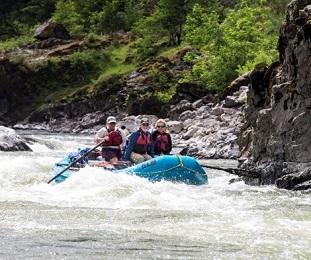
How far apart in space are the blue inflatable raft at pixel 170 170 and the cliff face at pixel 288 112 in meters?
1.53

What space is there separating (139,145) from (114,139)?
69cm

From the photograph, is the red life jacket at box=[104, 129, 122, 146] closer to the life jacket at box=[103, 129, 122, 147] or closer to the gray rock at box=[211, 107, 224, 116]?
the life jacket at box=[103, 129, 122, 147]

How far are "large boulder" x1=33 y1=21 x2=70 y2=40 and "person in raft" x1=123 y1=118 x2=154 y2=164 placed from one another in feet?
139

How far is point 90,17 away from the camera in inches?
2491

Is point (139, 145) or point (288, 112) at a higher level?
point (288, 112)

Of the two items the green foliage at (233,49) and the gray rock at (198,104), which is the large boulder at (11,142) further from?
→ the green foliage at (233,49)

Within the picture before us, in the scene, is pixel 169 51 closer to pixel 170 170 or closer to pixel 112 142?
pixel 112 142

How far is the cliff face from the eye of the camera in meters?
14.0

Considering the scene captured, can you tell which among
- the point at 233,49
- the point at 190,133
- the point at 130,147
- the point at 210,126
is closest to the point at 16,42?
the point at 233,49

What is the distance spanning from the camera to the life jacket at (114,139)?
16344 mm

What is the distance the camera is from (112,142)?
16.4 m

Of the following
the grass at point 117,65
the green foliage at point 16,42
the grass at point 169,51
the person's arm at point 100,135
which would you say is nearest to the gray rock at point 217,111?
the person's arm at point 100,135

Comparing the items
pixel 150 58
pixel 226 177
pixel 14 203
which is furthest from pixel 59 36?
pixel 14 203

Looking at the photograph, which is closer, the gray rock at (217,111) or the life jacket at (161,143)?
the life jacket at (161,143)
